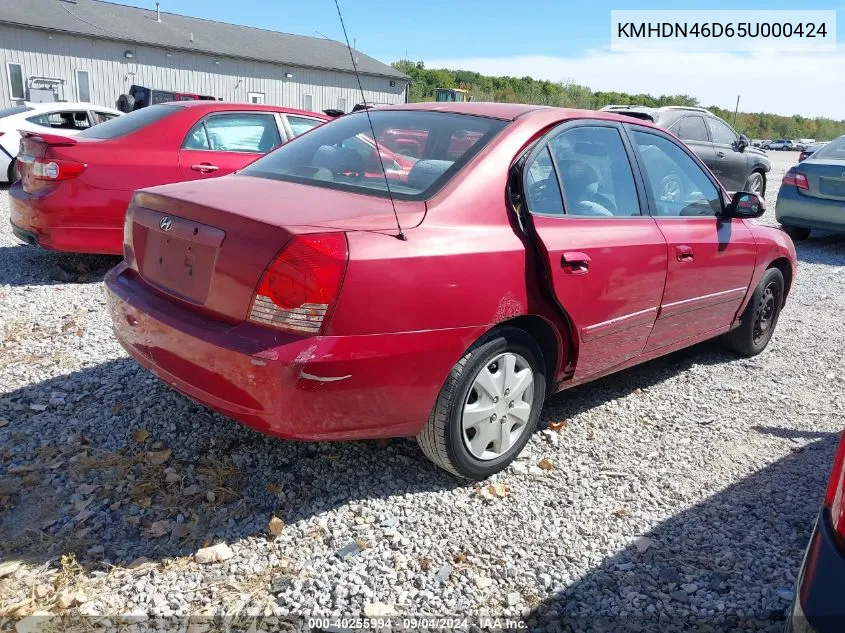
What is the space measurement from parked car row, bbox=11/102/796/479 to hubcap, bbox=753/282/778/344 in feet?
2.63

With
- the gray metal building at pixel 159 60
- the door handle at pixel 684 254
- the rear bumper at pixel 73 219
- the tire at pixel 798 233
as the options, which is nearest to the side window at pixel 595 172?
the door handle at pixel 684 254

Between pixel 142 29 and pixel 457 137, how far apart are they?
30.1 m

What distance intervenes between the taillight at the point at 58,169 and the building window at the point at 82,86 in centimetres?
2274

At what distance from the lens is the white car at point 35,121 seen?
10.5 meters

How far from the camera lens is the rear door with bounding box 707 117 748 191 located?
39.9ft

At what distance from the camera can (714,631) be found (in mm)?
2375

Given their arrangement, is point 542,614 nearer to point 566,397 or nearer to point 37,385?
point 566,397

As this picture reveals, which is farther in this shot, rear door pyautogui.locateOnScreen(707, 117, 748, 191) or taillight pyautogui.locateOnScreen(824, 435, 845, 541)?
rear door pyautogui.locateOnScreen(707, 117, 748, 191)

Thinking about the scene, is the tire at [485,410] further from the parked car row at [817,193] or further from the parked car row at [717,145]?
the parked car row at [717,145]

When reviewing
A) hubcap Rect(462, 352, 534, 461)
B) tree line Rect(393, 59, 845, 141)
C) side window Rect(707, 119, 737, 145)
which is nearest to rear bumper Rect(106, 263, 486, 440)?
hubcap Rect(462, 352, 534, 461)

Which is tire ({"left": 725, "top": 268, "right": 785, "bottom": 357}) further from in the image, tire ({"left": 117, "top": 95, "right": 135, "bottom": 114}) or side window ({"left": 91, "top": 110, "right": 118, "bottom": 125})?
tire ({"left": 117, "top": 95, "right": 135, "bottom": 114})

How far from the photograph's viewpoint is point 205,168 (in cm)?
614

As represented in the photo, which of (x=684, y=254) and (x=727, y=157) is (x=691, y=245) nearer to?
(x=684, y=254)

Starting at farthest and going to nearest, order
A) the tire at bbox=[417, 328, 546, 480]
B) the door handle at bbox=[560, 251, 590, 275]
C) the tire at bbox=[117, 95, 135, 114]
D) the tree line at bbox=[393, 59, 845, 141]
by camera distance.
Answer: the tree line at bbox=[393, 59, 845, 141] → the tire at bbox=[117, 95, 135, 114] → the door handle at bbox=[560, 251, 590, 275] → the tire at bbox=[417, 328, 546, 480]
